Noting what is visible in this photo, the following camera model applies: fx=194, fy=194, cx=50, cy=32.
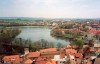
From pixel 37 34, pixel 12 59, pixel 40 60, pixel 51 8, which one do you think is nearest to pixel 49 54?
pixel 40 60

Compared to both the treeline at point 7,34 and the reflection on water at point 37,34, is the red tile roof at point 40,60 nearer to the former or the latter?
the reflection on water at point 37,34

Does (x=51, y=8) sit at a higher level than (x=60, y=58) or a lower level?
higher

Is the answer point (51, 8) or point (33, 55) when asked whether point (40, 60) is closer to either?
point (33, 55)

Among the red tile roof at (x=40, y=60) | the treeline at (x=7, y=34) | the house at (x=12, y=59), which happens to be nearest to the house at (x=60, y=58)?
the red tile roof at (x=40, y=60)

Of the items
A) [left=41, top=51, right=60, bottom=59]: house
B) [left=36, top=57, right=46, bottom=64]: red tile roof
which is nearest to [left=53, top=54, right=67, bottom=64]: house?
[left=41, top=51, right=60, bottom=59]: house

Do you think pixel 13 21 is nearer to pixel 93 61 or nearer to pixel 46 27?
pixel 46 27

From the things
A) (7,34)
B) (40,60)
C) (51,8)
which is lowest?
(40,60)

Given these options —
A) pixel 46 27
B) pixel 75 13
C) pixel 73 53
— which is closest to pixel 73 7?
pixel 75 13

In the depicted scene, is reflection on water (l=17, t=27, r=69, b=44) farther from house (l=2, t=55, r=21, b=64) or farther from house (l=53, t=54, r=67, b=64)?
house (l=2, t=55, r=21, b=64)
